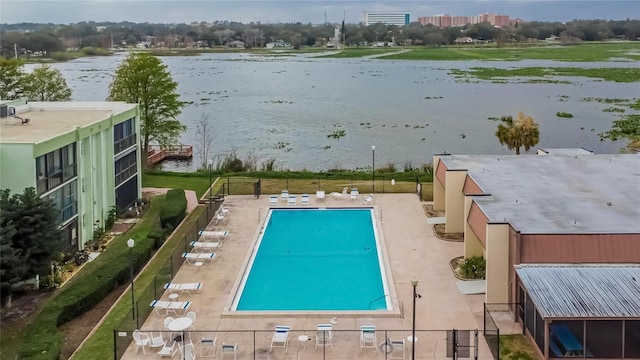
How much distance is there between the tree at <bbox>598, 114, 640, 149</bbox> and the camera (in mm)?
57250

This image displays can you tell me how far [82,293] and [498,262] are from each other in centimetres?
1284

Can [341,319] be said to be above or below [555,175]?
below

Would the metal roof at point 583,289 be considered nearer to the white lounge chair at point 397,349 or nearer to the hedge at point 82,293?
the white lounge chair at point 397,349

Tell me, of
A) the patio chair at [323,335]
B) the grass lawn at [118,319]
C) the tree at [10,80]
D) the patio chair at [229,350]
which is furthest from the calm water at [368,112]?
the patio chair at [229,350]

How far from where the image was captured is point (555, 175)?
26.0m

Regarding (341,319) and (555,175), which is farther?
(555,175)

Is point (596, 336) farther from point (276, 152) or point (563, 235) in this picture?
point (276, 152)

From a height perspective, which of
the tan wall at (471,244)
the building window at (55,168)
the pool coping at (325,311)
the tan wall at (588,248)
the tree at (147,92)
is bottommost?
the pool coping at (325,311)

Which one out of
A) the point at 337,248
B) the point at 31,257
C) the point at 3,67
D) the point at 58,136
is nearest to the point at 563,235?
the point at 337,248

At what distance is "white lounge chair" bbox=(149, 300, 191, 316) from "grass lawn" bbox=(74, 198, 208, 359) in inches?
33.0

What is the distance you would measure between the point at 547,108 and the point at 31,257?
69566 mm

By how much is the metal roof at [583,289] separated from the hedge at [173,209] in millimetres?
16589

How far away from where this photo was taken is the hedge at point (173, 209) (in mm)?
28891

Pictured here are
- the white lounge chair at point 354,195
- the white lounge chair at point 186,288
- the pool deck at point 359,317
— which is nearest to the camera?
the pool deck at point 359,317
